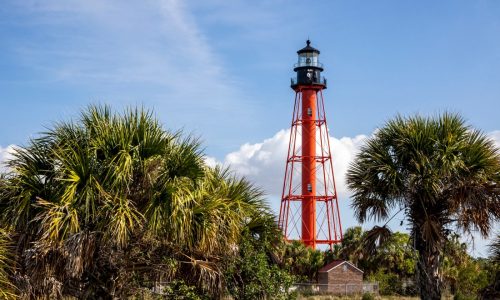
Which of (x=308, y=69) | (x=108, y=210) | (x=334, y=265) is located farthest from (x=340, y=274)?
(x=108, y=210)

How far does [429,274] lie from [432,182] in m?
2.33

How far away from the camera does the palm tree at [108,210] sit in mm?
15219

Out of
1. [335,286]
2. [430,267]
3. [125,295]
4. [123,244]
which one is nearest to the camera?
[123,244]

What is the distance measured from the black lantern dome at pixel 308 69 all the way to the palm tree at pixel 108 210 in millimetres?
40301

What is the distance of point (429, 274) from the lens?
1870 centimetres

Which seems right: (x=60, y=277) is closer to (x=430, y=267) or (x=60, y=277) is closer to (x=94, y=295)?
(x=94, y=295)

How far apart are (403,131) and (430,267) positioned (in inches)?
141

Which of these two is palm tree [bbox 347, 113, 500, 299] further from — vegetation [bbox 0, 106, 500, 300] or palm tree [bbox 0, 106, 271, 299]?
palm tree [bbox 0, 106, 271, 299]

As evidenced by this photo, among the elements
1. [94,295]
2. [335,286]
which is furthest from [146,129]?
[335,286]

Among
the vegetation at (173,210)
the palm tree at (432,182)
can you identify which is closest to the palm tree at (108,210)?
the vegetation at (173,210)

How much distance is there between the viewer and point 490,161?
746 inches

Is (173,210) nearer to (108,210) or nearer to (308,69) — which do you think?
(108,210)

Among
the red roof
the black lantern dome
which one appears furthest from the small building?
the black lantern dome

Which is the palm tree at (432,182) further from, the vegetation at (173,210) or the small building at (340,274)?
the small building at (340,274)
